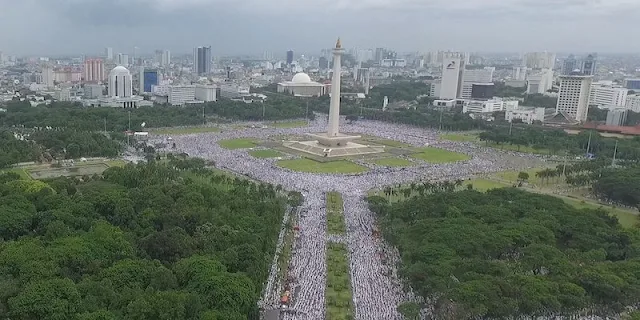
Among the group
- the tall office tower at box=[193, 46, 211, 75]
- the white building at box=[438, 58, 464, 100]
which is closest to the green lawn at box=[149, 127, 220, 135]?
the white building at box=[438, 58, 464, 100]

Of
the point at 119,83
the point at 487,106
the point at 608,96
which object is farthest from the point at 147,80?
the point at 608,96

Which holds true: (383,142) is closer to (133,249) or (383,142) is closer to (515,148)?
(515,148)

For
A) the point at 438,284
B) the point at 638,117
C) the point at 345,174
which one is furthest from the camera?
the point at 638,117

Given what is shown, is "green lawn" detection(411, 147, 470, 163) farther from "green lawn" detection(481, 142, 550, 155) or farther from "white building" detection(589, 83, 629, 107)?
"white building" detection(589, 83, 629, 107)

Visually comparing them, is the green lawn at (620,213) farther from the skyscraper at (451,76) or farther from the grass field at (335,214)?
the skyscraper at (451,76)

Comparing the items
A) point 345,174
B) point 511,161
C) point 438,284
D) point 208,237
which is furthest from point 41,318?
point 511,161

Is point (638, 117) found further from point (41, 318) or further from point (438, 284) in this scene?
point (41, 318)

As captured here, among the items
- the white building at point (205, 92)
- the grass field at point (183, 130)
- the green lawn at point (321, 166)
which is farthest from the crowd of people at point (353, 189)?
the white building at point (205, 92)
